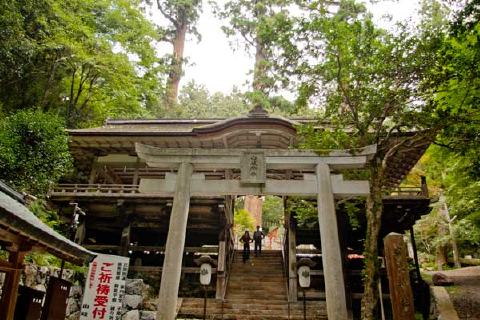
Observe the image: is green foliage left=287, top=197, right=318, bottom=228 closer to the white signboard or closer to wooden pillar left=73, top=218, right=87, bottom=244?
the white signboard

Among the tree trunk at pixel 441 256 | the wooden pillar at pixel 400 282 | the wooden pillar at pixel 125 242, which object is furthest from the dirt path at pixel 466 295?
the wooden pillar at pixel 125 242

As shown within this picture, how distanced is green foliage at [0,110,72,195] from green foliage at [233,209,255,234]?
11.6 m

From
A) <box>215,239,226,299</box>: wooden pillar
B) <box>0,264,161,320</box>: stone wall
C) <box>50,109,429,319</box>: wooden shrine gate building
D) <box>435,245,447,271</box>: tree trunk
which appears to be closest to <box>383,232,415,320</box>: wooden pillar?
<box>50,109,429,319</box>: wooden shrine gate building

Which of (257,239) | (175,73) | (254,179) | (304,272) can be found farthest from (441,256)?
(175,73)

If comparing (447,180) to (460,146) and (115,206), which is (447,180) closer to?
(460,146)

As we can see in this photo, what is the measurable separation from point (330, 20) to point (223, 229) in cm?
839

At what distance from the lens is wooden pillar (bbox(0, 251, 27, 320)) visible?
4.74m

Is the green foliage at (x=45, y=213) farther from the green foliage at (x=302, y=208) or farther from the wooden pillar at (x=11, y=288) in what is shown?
the green foliage at (x=302, y=208)

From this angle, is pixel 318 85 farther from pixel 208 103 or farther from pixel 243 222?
pixel 208 103

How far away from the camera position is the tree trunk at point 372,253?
7.35 m

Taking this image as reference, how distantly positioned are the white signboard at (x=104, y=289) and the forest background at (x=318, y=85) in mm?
3342

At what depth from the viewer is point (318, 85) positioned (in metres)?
9.91

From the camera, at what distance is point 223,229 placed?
13.7m

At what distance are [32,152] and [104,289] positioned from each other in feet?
17.8
